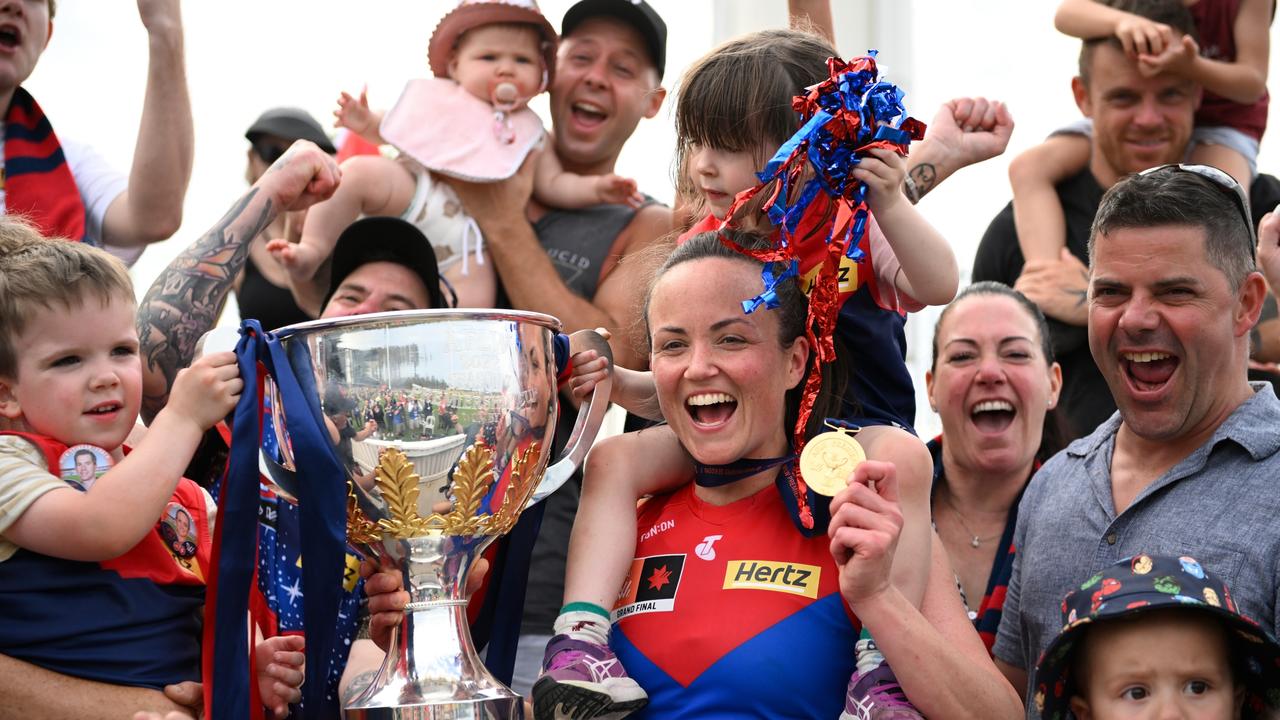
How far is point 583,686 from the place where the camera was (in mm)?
1938

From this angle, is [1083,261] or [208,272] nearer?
[208,272]

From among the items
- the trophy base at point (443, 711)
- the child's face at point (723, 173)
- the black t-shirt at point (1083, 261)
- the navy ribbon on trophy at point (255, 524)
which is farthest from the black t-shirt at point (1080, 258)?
the navy ribbon on trophy at point (255, 524)

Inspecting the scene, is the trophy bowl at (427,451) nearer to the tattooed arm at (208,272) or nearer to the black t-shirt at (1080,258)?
the tattooed arm at (208,272)

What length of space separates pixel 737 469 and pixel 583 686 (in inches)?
18.7

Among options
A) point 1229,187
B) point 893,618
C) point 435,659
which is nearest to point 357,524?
point 435,659

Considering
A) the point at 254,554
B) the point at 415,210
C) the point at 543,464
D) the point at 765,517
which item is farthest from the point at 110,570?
the point at 415,210

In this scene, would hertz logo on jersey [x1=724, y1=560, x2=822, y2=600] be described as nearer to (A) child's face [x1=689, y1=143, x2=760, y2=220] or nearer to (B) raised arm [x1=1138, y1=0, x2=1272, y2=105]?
(A) child's face [x1=689, y1=143, x2=760, y2=220]

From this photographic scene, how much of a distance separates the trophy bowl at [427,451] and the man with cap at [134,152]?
1083mm

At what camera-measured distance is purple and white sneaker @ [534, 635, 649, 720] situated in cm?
193

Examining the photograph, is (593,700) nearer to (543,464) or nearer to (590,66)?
(543,464)

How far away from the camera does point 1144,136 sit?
3.53 metres

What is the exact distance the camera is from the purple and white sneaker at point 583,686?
6.34ft

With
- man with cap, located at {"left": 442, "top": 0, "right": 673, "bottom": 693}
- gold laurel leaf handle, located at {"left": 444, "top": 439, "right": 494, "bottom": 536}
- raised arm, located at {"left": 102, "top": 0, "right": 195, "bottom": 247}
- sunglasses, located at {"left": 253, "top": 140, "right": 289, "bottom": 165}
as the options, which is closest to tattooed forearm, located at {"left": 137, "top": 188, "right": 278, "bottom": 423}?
raised arm, located at {"left": 102, "top": 0, "right": 195, "bottom": 247}

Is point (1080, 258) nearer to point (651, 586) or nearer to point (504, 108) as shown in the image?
point (504, 108)
